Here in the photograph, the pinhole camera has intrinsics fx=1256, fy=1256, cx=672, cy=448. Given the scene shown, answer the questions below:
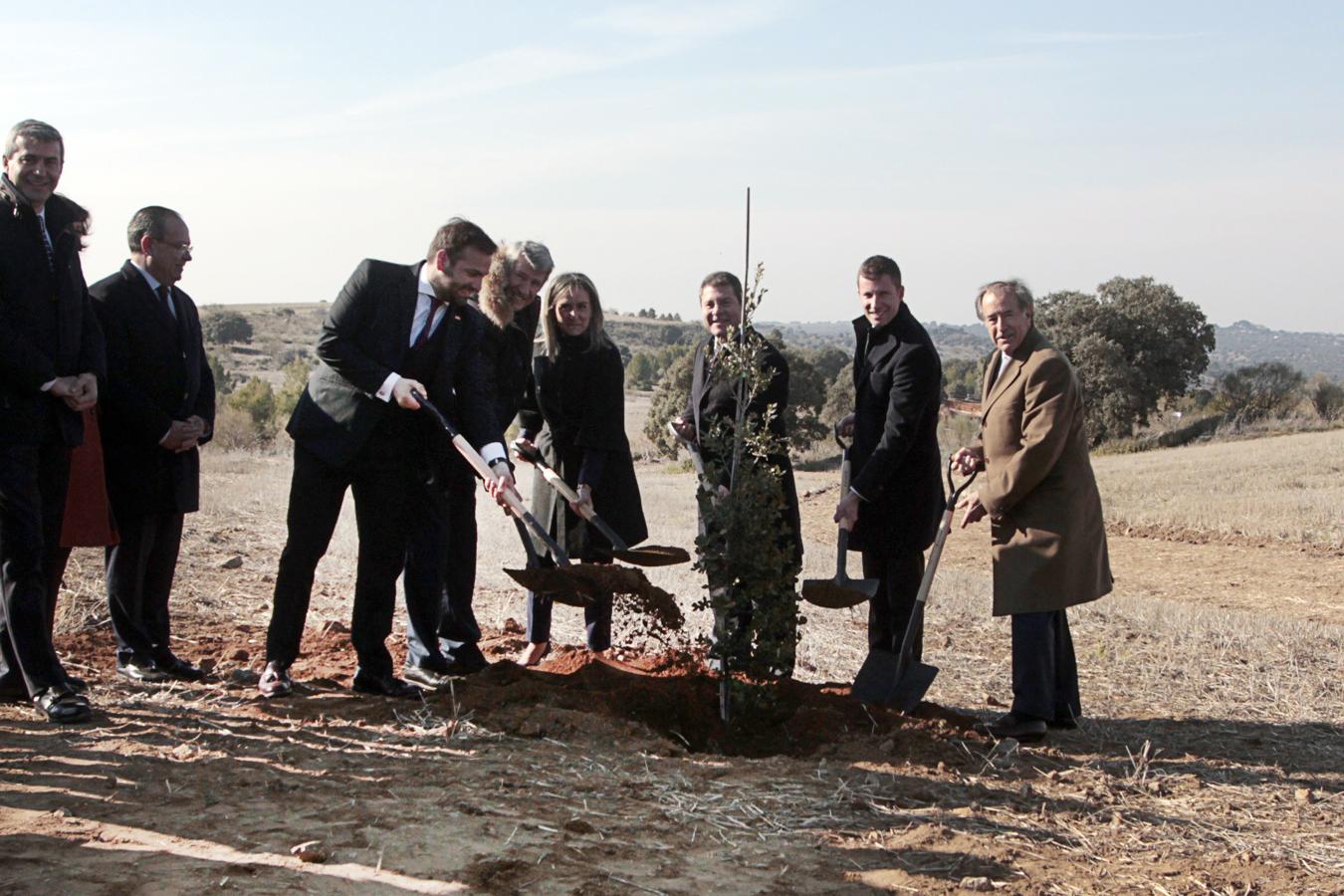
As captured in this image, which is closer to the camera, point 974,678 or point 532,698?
point 532,698

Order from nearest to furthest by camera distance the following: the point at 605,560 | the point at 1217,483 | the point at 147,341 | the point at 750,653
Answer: the point at 750,653, the point at 147,341, the point at 605,560, the point at 1217,483

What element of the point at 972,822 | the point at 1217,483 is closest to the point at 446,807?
the point at 972,822

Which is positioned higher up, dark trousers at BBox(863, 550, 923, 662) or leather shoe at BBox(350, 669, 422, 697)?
dark trousers at BBox(863, 550, 923, 662)

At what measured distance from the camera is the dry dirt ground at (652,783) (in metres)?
3.60

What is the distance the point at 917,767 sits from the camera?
4809 mm

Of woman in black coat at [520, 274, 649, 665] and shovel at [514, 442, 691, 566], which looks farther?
woman in black coat at [520, 274, 649, 665]

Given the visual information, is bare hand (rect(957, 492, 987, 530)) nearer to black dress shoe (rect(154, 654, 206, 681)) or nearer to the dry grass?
black dress shoe (rect(154, 654, 206, 681))

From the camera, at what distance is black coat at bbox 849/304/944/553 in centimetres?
575

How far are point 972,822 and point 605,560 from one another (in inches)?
102

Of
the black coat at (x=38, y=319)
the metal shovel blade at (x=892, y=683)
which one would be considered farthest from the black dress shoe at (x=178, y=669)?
the metal shovel blade at (x=892, y=683)

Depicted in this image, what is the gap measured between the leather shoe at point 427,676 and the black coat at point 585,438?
2.96ft

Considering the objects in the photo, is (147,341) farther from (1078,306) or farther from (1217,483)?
(1078,306)

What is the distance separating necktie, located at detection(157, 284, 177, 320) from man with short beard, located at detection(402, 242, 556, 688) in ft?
4.62

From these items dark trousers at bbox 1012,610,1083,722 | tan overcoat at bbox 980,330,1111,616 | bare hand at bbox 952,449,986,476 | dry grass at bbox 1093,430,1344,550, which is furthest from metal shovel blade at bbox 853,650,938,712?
dry grass at bbox 1093,430,1344,550
